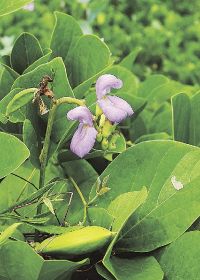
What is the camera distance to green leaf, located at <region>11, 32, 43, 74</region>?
1702mm

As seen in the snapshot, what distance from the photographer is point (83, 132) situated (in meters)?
1.44

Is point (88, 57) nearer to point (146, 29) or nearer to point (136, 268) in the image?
point (136, 268)

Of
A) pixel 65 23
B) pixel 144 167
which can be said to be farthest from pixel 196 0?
pixel 144 167

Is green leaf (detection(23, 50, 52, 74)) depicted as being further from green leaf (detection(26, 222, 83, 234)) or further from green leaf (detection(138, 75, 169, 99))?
green leaf (detection(138, 75, 169, 99))

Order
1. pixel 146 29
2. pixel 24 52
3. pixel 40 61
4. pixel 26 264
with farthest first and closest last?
pixel 146 29 < pixel 24 52 < pixel 40 61 < pixel 26 264

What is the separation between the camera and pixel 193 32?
14.9 ft

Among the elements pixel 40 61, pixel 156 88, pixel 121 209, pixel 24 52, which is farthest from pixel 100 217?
pixel 156 88

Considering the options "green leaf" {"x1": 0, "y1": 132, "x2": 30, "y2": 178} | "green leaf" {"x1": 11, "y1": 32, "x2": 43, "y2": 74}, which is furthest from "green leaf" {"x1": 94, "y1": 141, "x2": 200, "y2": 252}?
"green leaf" {"x1": 11, "y1": 32, "x2": 43, "y2": 74}

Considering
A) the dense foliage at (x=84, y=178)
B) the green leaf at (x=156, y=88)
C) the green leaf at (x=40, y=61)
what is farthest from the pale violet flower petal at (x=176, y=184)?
the green leaf at (x=156, y=88)

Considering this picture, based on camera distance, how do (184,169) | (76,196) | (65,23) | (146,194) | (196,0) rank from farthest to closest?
(196,0) < (65,23) < (76,196) < (184,169) < (146,194)

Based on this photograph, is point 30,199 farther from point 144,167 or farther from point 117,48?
point 117,48

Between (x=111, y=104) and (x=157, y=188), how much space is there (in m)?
0.19

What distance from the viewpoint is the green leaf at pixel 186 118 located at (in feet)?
5.58

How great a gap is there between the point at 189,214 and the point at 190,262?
0.09 metres
